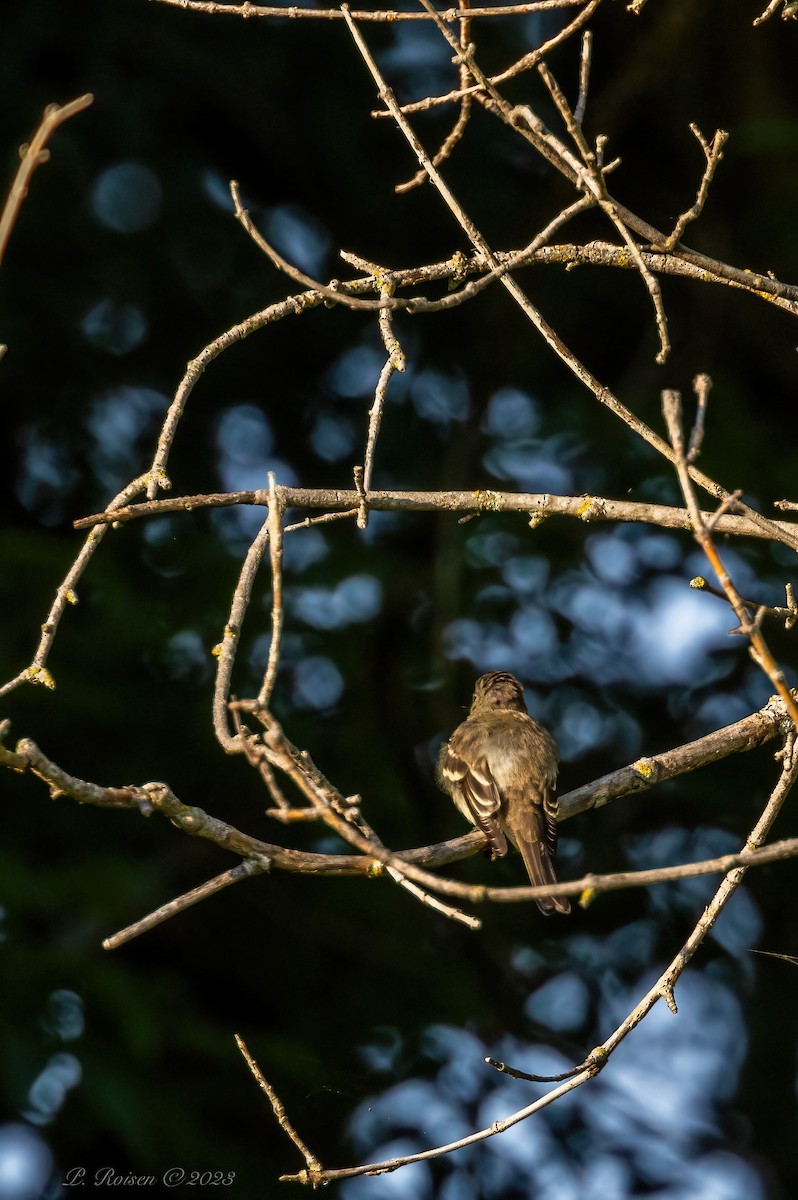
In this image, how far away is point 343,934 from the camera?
634 centimetres

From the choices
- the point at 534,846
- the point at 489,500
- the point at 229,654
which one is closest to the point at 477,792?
the point at 534,846

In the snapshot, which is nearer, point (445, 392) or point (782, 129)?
point (782, 129)

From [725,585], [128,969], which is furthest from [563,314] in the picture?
[725,585]

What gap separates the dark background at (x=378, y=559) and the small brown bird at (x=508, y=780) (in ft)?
3.65

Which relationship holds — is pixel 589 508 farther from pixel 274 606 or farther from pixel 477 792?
pixel 274 606

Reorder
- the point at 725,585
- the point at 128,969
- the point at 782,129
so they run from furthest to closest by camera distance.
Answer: the point at 782,129 → the point at 128,969 → the point at 725,585

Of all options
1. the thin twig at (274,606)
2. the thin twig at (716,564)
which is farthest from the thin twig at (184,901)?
the thin twig at (716,564)

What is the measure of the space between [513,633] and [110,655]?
1980 mm

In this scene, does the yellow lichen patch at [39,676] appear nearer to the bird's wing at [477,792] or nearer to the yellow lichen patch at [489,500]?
the yellow lichen patch at [489,500]

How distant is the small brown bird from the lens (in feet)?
14.9

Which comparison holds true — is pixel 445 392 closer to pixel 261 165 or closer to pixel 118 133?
pixel 261 165

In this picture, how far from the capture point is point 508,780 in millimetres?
4676

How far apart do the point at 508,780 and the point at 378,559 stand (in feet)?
6.43

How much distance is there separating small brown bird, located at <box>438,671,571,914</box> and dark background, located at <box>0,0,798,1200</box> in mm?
1112
